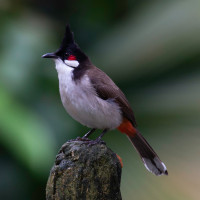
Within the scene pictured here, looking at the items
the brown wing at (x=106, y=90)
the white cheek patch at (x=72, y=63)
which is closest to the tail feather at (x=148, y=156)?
the brown wing at (x=106, y=90)

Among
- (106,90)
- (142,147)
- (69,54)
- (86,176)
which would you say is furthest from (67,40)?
(86,176)

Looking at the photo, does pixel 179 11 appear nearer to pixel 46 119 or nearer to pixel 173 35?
pixel 173 35

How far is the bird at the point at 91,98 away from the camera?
3002mm

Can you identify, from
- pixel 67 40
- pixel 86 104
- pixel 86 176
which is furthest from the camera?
pixel 67 40

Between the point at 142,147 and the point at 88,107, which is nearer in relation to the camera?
the point at 88,107

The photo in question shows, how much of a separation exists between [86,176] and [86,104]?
91cm

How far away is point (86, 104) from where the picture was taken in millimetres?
3002

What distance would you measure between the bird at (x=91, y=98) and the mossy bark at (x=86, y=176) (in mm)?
690

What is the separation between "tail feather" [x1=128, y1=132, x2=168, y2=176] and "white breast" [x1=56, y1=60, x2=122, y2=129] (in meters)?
0.20

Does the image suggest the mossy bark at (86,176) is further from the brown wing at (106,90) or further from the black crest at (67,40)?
the black crest at (67,40)

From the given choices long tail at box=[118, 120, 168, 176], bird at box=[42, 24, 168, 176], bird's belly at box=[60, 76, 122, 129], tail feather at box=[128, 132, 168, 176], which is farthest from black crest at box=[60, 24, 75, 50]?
tail feather at box=[128, 132, 168, 176]

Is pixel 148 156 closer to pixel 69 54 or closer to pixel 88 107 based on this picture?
pixel 88 107

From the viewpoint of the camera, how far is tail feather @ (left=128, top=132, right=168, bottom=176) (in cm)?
298

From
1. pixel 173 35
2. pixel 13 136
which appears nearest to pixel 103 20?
pixel 173 35
